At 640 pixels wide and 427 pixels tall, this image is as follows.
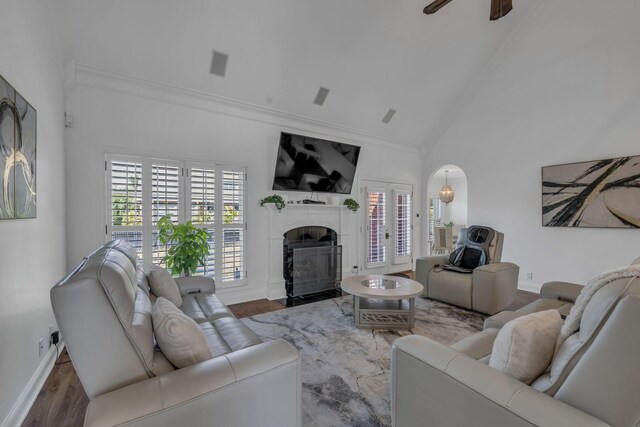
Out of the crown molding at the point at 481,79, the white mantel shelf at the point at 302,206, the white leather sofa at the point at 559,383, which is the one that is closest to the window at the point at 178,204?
the white mantel shelf at the point at 302,206

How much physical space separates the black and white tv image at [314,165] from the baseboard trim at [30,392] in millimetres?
3075

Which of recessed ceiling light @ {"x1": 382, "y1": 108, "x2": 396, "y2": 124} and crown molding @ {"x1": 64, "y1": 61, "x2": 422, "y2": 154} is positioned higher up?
recessed ceiling light @ {"x1": 382, "y1": 108, "x2": 396, "y2": 124}

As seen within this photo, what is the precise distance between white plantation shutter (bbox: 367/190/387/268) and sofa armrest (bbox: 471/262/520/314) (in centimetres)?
232

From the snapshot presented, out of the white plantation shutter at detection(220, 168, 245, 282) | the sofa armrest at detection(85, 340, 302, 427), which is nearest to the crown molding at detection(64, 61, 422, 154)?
the white plantation shutter at detection(220, 168, 245, 282)

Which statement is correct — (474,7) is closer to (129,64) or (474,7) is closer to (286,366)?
(129,64)

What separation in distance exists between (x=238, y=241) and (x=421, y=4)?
4038mm

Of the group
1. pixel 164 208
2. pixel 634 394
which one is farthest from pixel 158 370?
pixel 164 208

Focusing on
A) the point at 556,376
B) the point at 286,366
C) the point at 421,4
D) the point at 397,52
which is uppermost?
the point at 421,4

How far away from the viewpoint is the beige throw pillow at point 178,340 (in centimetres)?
130

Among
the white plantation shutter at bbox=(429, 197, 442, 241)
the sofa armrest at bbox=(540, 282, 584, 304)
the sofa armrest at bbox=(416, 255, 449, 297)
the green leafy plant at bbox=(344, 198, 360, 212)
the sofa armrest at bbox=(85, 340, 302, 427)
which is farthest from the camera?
the white plantation shutter at bbox=(429, 197, 442, 241)

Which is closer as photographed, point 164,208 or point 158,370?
point 158,370

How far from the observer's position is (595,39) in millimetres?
4160

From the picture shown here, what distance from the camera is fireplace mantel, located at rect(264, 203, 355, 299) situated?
442cm

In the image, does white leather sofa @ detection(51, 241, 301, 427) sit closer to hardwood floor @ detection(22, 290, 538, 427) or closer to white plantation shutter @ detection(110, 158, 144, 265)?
hardwood floor @ detection(22, 290, 538, 427)
